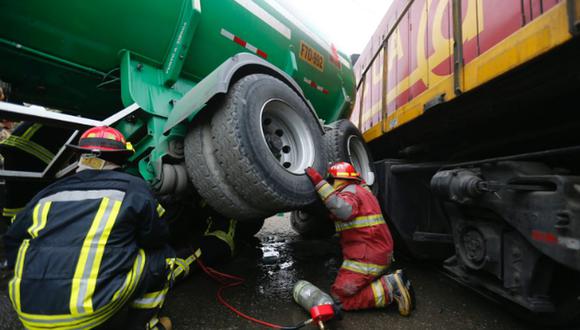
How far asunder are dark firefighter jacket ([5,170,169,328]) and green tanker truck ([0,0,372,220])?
30 cm

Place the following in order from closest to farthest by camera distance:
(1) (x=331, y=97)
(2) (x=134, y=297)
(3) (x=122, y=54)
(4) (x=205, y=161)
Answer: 1. (2) (x=134, y=297)
2. (4) (x=205, y=161)
3. (3) (x=122, y=54)
4. (1) (x=331, y=97)

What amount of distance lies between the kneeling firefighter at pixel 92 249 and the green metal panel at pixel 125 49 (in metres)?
0.32

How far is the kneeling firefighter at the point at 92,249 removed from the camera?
132 centimetres

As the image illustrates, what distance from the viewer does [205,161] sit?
1692 millimetres

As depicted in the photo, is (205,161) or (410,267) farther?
(410,267)

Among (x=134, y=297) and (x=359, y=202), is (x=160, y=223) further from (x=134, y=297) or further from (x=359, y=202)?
(x=359, y=202)

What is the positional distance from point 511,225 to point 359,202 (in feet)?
3.18

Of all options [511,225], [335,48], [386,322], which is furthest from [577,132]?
[335,48]

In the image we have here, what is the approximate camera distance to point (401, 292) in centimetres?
205

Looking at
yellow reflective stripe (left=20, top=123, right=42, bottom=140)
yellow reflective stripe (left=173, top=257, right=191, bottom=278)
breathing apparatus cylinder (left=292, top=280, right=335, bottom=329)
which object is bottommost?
breathing apparatus cylinder (left=292, top=280, right=335, bottom=329)

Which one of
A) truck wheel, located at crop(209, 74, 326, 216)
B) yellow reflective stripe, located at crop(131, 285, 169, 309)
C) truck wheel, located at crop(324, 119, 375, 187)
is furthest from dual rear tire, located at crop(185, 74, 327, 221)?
truck wheel, located at crop(324, 119, 375, 187)

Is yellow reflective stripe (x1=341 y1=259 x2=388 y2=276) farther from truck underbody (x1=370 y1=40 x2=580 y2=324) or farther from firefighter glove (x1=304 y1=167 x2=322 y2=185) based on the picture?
firefighter glove (x1=304 y1=167 x2=322 y2=185)

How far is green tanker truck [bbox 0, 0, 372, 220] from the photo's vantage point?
162 cm

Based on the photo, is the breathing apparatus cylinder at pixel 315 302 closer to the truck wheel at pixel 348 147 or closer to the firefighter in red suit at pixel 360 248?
the firefighter in red suit at pixel 360 248
